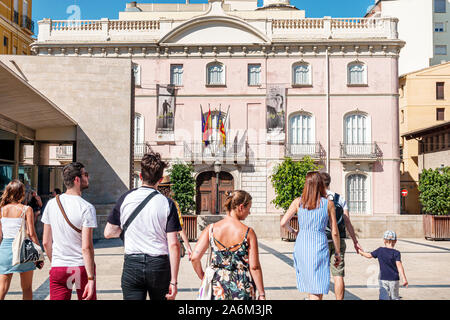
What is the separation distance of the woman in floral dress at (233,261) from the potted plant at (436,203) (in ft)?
51.1

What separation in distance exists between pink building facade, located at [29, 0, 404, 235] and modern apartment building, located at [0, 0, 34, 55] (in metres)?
6.28

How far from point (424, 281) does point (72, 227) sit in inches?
292

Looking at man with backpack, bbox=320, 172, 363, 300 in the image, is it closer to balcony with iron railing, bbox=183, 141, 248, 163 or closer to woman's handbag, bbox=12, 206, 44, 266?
woman's handbag, bbox=12, 206, 44, 266

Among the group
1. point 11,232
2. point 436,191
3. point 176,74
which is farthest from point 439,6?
point 11,232

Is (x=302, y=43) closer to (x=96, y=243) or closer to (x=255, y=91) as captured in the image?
(x=255, y=91)

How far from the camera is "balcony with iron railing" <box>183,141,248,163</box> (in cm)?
3025

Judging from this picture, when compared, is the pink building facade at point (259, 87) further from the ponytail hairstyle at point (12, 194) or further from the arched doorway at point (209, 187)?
the ponytail hairstyle at point (12, 194)

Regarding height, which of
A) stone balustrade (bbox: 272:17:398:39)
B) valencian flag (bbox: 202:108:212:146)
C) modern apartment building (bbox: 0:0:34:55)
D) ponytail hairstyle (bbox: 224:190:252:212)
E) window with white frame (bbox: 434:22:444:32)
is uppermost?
window with white frame (bbox: 434:22:444:32)

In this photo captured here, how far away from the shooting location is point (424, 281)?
9016 millimetres

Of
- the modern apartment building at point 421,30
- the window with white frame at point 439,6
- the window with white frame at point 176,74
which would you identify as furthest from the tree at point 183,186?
the window with white frame at point 439,6

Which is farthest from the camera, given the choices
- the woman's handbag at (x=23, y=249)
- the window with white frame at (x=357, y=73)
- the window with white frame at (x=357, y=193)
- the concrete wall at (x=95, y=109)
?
the window with white frame at (x=357, y=73)

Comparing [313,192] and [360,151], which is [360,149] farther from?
[313,192]

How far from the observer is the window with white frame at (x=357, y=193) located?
3058 centimetres

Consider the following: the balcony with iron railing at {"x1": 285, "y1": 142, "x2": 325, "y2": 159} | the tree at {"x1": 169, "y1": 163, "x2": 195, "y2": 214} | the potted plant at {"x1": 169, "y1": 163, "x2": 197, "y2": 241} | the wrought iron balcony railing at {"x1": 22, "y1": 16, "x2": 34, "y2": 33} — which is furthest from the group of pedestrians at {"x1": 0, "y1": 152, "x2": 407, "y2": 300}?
the wrought iron balcony railing at {"x1": 22, "y1": 16, "x2": 34, "y2": 33}
